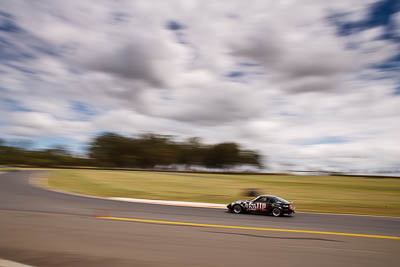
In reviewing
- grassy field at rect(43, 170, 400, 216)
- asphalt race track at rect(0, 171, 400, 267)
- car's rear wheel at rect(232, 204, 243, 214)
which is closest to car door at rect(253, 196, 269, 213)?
car's rear wheel at rect(232, 204, 243, 214)

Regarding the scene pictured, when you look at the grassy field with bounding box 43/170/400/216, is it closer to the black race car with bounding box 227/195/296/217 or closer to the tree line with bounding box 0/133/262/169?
the black race car with bounding box 227/195/296/217

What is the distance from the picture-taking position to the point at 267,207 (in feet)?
44.4

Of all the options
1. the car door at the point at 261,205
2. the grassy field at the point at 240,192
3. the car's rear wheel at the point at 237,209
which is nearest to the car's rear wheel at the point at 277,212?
the car door at the point at 261,205

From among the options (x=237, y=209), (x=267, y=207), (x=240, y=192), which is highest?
(x=267, y=207)

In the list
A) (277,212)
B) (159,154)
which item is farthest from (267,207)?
(159,154)

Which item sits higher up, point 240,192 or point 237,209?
point 237,209

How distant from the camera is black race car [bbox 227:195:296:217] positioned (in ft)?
43.5

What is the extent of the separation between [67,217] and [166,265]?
22.0 ft

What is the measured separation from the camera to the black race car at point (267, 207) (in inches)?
522

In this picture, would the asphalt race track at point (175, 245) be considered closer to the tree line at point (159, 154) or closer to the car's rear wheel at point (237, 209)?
the car's rear wheel at point (237, 209)

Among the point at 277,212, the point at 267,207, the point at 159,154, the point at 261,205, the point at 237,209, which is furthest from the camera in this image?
the point at 159,154

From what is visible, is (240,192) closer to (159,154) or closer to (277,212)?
(277,212)

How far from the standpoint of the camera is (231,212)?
45.7ft

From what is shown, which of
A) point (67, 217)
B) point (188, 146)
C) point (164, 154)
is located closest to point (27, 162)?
point (164, 154)
